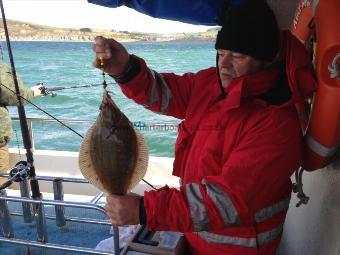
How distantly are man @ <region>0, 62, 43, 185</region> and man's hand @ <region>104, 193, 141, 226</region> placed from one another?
3.88m

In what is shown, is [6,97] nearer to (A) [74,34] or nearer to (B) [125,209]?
(B) [125,209]

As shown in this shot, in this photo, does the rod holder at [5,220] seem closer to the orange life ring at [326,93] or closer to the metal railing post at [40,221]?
the metal railing post at [40,221]

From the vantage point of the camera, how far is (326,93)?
1772 mm

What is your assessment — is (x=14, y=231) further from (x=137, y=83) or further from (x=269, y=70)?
(x=269, y=70)

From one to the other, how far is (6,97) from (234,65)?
4319 mm

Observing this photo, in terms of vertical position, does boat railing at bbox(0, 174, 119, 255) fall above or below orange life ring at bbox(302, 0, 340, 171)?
below

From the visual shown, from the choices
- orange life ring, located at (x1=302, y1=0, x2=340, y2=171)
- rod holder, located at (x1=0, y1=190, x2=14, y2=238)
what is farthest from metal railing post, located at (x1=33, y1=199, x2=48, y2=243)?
orange life ring, located at (x1=302, y1=0, x2=340, y2=171)

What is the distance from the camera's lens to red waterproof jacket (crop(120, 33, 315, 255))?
164 centimetres

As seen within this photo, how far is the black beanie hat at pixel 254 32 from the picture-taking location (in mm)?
1851

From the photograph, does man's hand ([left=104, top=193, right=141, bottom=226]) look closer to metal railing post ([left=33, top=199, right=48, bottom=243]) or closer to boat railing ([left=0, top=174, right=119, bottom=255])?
boat railing ([left=0, top=174, right=119, bottom=255])

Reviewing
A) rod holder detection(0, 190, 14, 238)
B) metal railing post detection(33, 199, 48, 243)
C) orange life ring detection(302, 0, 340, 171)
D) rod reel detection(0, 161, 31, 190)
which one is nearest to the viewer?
orange life ring detection(302, 0, 340, 171)

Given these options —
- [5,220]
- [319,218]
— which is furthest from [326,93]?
[5,220]

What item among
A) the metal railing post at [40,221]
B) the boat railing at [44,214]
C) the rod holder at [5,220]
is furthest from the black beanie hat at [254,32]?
the rod holder at [5,220]

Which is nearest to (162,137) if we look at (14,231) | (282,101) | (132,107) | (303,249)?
(132,107)
